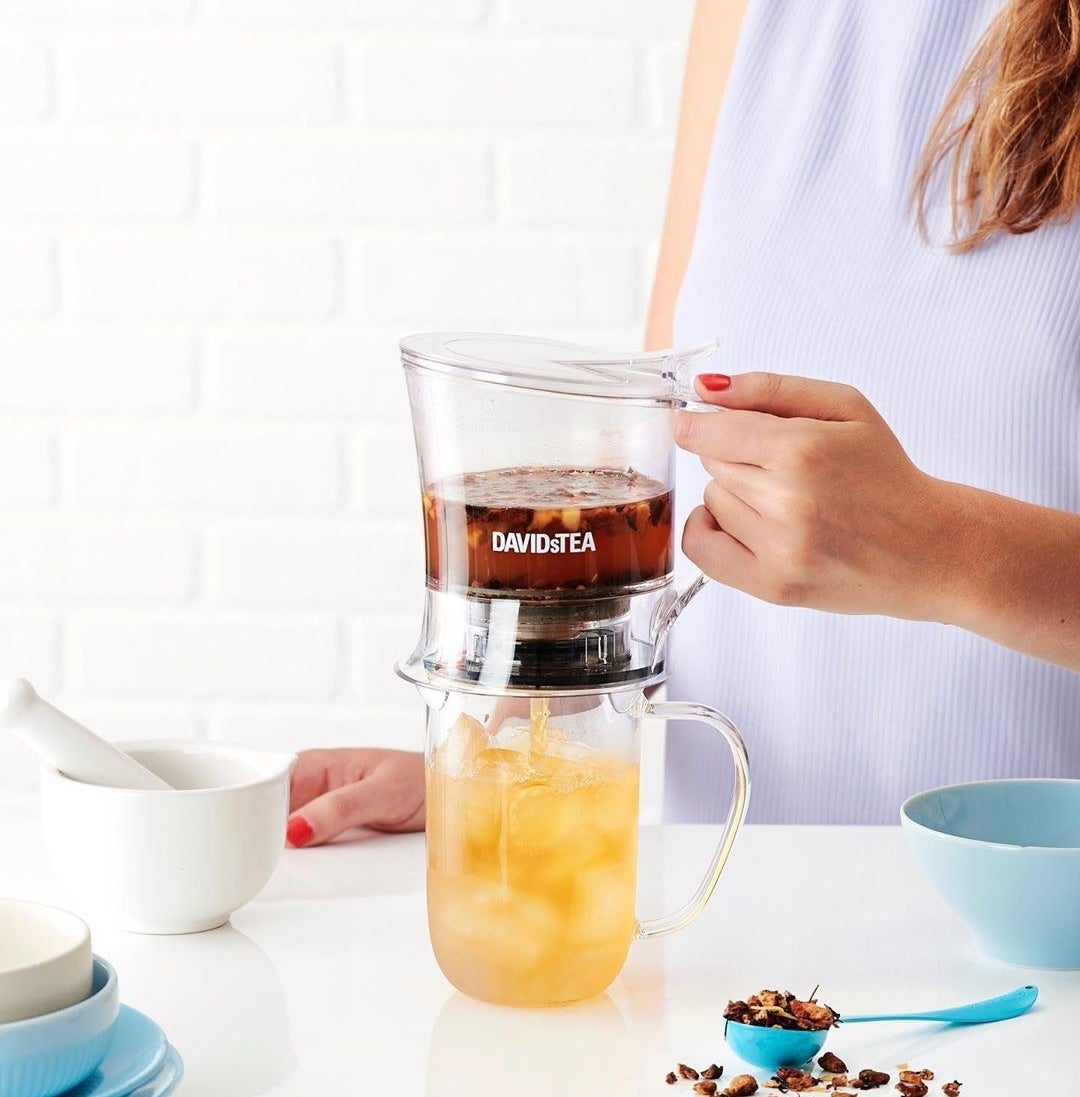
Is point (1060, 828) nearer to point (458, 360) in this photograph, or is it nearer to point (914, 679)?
point (914, 679)

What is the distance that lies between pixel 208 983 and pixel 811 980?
309 millimetres

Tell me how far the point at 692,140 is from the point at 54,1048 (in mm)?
1104

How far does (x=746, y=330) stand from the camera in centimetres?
128

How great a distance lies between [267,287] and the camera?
1.83 m

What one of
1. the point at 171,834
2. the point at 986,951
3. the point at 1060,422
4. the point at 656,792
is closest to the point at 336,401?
the point at 656,792

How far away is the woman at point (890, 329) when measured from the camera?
114 centimetres

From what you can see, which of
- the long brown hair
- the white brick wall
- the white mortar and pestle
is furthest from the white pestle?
the white brick wall

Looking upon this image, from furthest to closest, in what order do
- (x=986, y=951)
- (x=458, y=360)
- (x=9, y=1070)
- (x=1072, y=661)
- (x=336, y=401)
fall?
(x=336, y=401)
(x=1072, y=661)
(x=986, y=951)
(x=458, y=360)
(x=9, y=1070)

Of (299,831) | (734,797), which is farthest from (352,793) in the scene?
(734,797)

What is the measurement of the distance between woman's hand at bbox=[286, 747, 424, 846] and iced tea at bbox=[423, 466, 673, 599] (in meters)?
0.31

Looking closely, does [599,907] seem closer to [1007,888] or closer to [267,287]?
[1007,888]

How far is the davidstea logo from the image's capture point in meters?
0.72

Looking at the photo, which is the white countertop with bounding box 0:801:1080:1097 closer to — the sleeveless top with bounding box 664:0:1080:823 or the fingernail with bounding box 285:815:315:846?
the fingernail with bounding box 285:815:315:846

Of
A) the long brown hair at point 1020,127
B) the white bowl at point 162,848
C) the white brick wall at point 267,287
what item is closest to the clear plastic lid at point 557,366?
the white bowl at point 162,848
